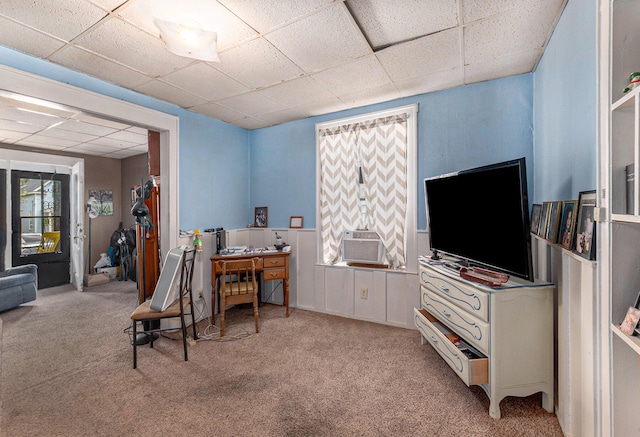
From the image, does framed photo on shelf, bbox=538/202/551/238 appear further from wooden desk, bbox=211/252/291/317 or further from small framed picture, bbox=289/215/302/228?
small framed picture, bbox=289/215/302/228

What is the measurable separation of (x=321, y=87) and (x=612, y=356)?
9.00 ft

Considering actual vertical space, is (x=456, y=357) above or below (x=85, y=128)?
below

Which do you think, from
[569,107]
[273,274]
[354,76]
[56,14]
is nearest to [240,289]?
[273,274]

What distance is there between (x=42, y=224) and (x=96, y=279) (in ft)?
4.47

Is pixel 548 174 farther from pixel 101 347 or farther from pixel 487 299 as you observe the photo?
pixel 101 347

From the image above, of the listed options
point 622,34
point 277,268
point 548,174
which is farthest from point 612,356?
point 277,268

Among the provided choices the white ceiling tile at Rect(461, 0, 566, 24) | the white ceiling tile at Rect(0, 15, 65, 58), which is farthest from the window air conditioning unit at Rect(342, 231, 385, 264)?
the white ceiling tile at Rect(0, 15, 65, 58)

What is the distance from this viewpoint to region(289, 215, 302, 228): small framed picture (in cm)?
384

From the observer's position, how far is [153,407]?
1.89 m

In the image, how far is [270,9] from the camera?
1750mm

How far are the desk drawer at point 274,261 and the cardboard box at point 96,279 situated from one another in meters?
3.81

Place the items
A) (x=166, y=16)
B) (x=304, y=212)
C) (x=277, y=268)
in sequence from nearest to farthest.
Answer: (x=166, y=16), (x=277, y=268), (x=304, y=212)

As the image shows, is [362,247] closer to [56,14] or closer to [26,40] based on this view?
[56,14]

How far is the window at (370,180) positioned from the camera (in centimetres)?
314
